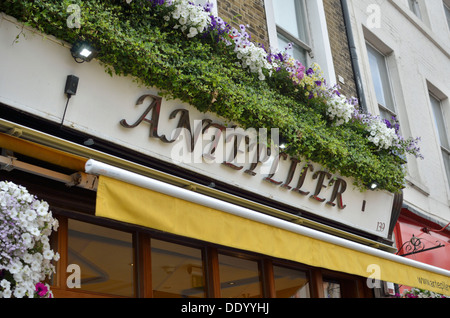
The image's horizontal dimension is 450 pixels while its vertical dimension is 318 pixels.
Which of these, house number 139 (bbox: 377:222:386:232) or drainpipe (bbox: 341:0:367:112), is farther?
drainpipe (bbox: 341:0:367:112)

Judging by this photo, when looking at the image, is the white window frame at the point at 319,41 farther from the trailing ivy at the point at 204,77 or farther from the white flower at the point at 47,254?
the white flower at the point at 47,254

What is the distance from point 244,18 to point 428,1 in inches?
304

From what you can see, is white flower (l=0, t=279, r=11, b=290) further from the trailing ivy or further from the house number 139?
the house number 139

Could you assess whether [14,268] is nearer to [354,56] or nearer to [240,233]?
[240,233]

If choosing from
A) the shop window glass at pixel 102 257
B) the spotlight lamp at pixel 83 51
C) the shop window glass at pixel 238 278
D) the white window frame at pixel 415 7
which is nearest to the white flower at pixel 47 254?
the shop window glass at pixel 102 257

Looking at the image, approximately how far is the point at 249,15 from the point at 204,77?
2383 millimetres

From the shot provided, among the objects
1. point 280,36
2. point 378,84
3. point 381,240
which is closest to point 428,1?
point 378,84

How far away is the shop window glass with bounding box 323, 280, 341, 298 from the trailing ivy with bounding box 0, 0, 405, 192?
136cm

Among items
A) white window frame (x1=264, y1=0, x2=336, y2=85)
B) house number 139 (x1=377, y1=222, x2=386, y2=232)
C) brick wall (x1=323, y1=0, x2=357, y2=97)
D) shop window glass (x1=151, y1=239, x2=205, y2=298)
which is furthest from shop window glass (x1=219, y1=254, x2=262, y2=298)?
brick wall (x1=323, y1=0, x2=357, y2=97)

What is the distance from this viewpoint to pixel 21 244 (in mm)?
3695

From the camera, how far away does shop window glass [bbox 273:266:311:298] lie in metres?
6.91

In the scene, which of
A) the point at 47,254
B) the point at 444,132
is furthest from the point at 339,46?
the point at 47,254
